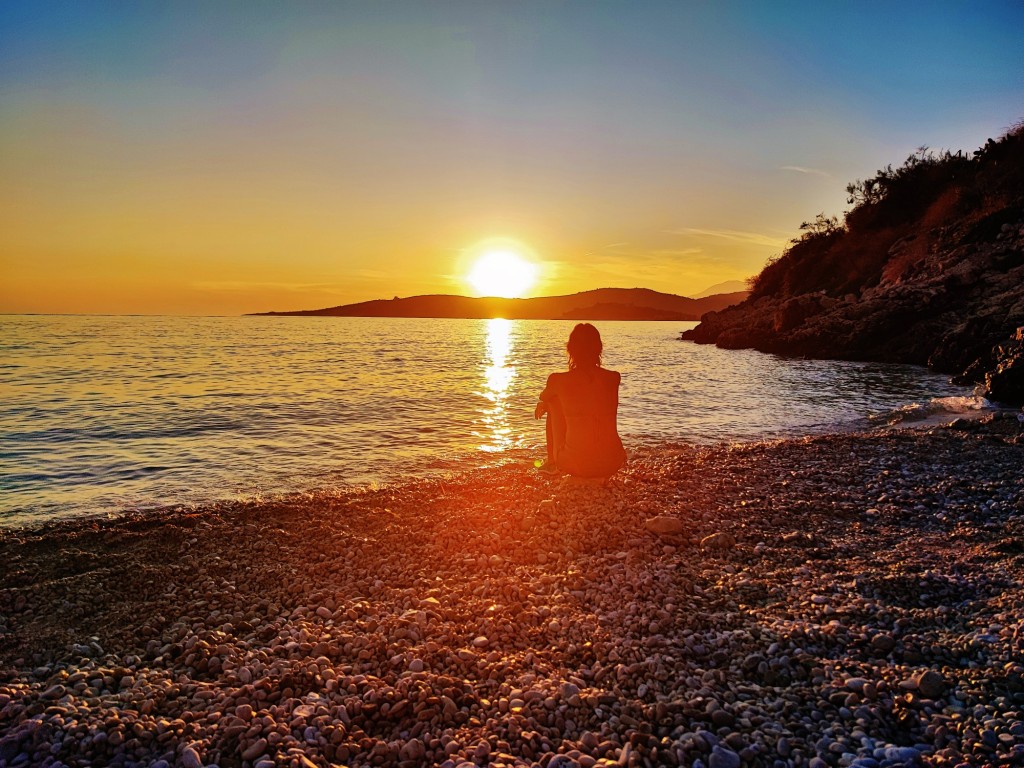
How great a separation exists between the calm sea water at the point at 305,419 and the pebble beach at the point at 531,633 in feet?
9.04

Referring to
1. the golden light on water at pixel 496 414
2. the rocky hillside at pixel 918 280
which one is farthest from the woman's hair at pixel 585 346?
the rocky hillside at pixel 918 280

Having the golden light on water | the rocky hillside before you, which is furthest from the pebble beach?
the rocky hillside

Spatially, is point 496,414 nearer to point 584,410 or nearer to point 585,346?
point 584,410

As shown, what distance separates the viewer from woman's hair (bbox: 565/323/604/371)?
7.54 meters

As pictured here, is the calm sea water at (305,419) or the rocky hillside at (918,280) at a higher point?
the rocky hillside at (918,280)

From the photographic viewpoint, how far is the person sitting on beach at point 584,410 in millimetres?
7539

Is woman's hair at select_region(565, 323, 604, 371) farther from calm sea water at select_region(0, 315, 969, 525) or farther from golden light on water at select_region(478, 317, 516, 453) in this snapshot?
golden light on water at select_region(478, 317, 516, 453)

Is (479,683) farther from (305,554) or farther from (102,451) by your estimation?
(102,451)

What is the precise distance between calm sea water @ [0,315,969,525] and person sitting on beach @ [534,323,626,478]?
163 inches

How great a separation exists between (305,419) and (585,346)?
450 inches

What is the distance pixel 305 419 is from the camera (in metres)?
16.2

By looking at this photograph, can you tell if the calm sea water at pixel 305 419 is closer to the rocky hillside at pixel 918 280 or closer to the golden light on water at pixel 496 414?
the golden light on water at pixel 496 414

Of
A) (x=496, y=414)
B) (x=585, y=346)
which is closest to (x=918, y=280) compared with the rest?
(x=496, y=414)

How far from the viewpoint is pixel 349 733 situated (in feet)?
11.4
